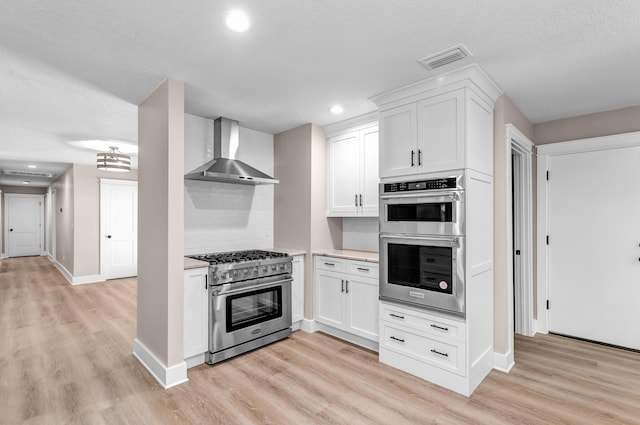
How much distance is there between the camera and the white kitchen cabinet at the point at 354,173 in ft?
11.8

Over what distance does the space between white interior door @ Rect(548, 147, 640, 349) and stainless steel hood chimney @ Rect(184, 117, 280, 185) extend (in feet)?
11.3

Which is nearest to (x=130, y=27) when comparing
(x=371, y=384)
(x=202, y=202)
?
(x=202, y=202)

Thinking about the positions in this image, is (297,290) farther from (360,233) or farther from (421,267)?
(421,267)

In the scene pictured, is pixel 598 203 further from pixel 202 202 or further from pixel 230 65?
pixel 202 202

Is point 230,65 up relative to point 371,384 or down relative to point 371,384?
up

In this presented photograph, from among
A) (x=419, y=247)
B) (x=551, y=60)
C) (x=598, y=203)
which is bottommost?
(x=419, y=247)

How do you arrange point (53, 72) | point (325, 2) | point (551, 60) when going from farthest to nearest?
point (53, 72) < point (551, 60) < point (325, 2)

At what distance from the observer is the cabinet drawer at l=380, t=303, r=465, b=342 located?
2.55m

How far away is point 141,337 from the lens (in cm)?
315

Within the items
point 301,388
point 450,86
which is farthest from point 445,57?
point 301,388

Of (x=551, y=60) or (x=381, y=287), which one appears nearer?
(x=551, y=60)

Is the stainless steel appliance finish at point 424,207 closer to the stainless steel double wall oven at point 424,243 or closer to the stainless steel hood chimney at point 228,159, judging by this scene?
the stainless steel double wall oven at point 424,243

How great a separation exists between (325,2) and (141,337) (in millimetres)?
3308

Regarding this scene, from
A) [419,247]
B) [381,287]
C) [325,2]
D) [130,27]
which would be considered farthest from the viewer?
[381,287]
